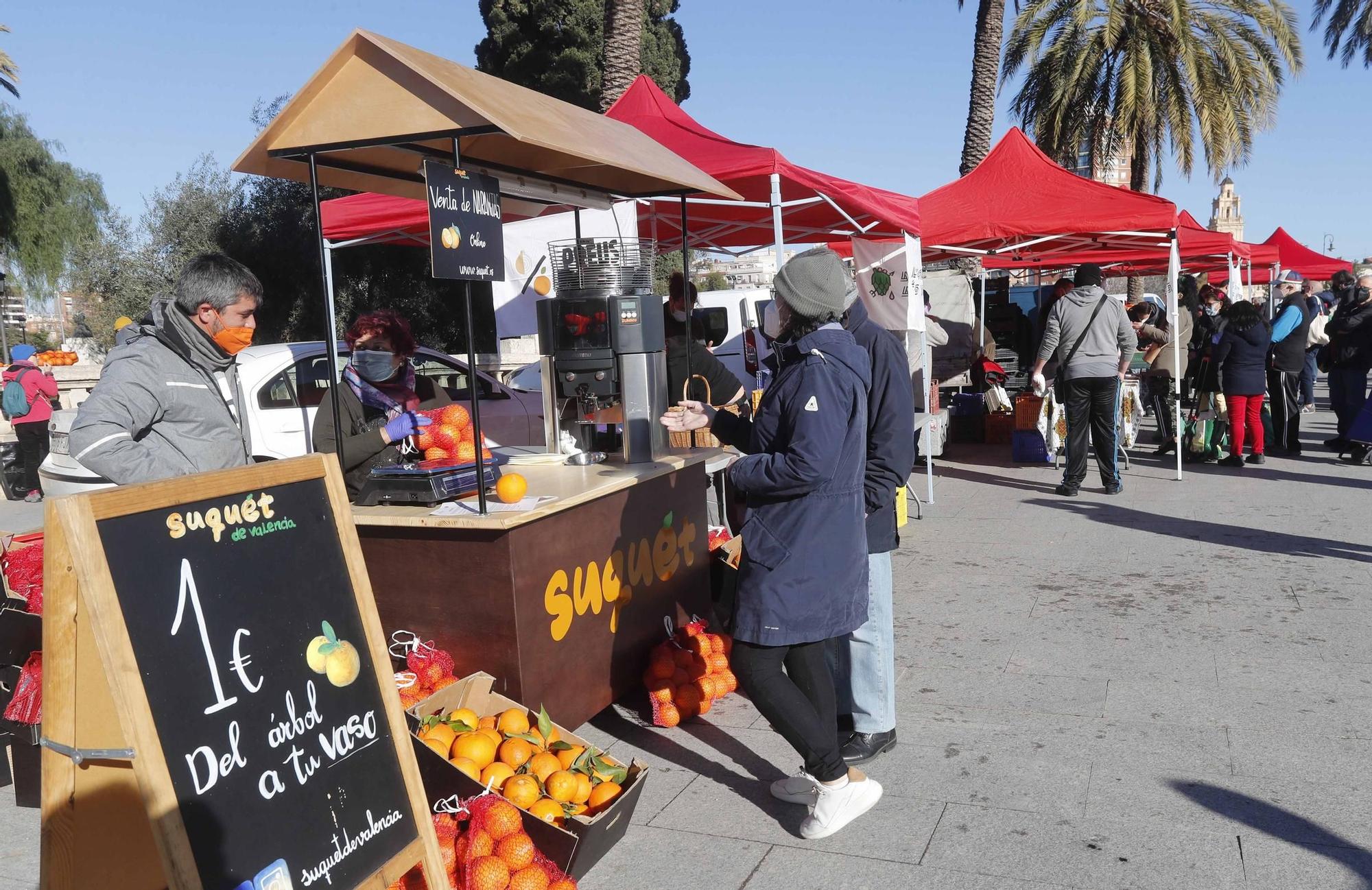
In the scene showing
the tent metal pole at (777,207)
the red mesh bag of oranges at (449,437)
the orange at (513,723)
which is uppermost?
the tent metal pole at (777,207)

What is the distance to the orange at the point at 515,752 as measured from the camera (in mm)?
3170

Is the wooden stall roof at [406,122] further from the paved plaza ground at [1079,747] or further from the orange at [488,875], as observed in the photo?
the paved plaza ground at [1079,747]

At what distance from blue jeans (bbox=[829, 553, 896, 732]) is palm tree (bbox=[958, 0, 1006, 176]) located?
1456cm

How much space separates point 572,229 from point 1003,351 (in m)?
9.35

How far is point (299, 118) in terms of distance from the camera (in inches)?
147

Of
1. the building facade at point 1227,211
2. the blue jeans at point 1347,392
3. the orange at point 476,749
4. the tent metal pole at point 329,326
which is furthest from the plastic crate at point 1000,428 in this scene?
the building facade at point 1227,211

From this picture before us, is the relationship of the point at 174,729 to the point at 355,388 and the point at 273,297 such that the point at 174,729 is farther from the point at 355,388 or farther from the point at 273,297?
the point at 273,297

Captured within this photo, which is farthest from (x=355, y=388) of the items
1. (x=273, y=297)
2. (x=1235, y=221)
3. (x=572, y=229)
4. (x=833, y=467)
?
(x=1235, y=221)

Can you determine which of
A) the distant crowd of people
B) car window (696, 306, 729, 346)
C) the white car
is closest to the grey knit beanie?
car window (696, 306, 729, 346)

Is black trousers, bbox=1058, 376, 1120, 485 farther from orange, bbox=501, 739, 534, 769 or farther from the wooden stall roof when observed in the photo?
orange, bbox=501, 739, 534, 769

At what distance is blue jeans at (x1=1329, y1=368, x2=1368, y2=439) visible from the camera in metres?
10.4

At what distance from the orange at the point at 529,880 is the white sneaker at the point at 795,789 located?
44.1 inches

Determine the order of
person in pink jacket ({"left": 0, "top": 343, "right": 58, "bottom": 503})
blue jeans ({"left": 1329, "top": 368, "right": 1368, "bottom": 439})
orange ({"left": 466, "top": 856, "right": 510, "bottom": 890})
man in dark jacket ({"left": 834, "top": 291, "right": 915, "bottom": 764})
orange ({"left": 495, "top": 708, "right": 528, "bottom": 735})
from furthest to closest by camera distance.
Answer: person in pink jacket ({"left": 0, "top": 343, "right": 58, "bottom": 503}) < blue jeans ({"left": 1329, "top": 368, "right": 1368, "bottom": 439}) < man in dark jacket ({"left": 834, "top": 291, "right": 915, "bottom": 764}) < orange ({"left": 495, "top": 708, "right": 528, "bottom": 735}) < orange ({"left": 466, "top": 856, "right": 510, "bottom": 890})

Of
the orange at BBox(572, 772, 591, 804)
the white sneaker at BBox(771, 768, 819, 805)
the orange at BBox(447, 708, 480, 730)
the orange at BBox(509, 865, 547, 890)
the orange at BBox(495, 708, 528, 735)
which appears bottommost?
the white sneaker at BBox(771, 768, 819, 805)
